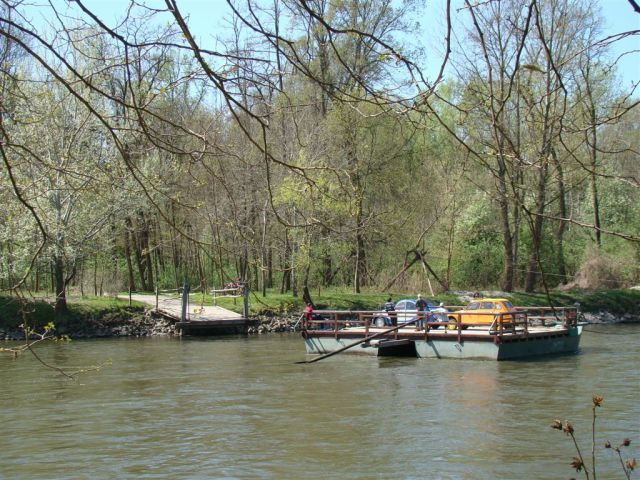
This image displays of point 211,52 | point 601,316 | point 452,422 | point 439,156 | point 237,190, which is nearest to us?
A: point 211,52

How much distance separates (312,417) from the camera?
554 inches

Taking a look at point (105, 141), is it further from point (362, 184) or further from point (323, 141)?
point (362, 184)

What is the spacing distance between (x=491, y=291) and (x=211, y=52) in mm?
37714

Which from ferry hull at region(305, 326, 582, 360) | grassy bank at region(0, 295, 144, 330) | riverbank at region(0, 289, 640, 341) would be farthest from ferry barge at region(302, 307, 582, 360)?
grassy bank at region(0, 295, 144, 330)

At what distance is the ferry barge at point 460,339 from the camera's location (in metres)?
21.6

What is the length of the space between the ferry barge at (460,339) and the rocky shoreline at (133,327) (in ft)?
17.8

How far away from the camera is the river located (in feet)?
35.8

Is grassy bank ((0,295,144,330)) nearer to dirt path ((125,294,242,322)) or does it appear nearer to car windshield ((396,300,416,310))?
dirt path ((125,294,242,322))

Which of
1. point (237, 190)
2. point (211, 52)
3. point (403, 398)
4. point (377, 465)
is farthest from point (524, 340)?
point (211, 52)

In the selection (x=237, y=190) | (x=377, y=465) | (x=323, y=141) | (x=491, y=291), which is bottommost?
(x=377, y=465)

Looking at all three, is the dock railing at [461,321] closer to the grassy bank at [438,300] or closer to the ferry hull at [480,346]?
the ferry hull at [480,346]

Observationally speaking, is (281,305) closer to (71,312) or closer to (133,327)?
(133,327)

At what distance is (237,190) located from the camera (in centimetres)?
3266

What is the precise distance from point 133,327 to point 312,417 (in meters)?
18.0
